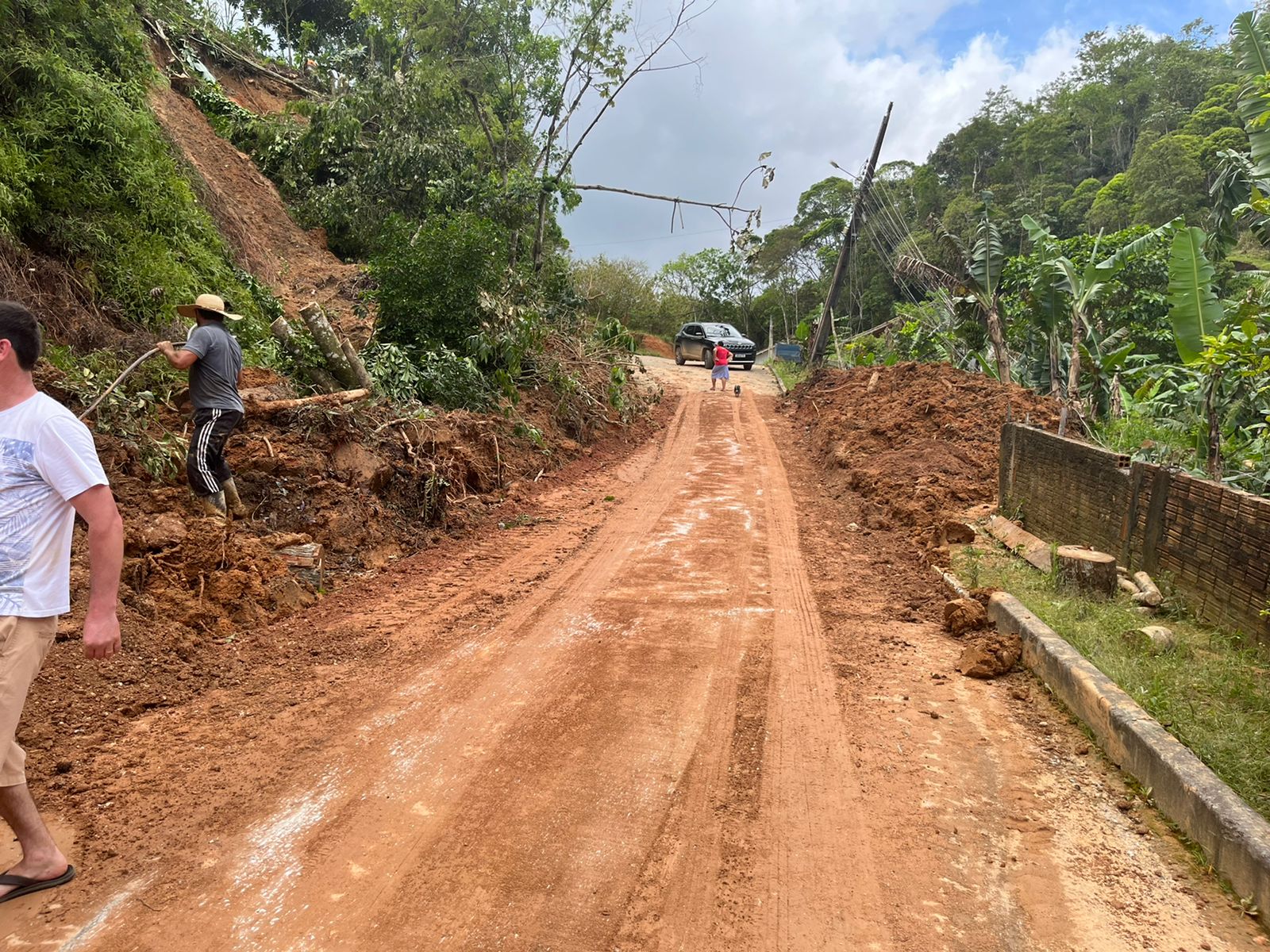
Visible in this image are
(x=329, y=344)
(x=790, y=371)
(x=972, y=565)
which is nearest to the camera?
(x=972, y=565)

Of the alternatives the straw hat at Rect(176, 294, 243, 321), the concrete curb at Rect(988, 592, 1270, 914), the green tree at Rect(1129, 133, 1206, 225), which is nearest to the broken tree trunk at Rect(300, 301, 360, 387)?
the straw hat at Rect(176, 294, 243, 321)

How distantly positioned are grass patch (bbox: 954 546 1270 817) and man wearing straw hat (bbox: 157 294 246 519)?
598cm

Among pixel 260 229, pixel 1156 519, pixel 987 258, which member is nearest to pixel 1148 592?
pixel 1156 519

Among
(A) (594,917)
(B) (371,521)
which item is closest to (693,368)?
(B) (371,521)

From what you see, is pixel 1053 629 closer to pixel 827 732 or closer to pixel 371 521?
pixel 827 732

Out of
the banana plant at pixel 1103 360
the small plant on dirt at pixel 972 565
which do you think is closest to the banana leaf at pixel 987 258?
the banana plant at pixel 1103 360

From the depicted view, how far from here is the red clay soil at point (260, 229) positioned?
38.4ft

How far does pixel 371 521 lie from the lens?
23.6 ft

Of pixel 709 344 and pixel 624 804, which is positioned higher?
pixel 709 344

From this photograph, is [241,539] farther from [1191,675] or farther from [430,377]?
[1191,675]

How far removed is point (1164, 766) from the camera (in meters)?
3.56

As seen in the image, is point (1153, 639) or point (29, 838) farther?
point (1153, 639)

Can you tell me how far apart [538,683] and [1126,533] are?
4915 millimetres

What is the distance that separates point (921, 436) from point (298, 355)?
8820mm
